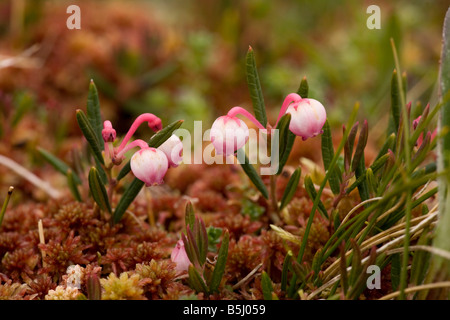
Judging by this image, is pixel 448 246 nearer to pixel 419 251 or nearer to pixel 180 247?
pixel 419 251

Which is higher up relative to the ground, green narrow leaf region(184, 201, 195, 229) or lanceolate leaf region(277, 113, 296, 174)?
lanceolate leaf region(277, 113, 296, 174)

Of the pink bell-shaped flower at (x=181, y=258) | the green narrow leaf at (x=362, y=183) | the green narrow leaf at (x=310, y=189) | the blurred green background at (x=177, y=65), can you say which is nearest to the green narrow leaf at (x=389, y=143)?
the green narrow leaf at (x=362, y=183)

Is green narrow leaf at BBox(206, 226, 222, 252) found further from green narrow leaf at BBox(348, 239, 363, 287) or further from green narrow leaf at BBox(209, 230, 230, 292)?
green narrow leaf at BBox(348, 239, 363, 287)

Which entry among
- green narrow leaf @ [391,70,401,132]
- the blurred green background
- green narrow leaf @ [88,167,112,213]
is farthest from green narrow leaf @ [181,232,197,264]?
the blurred green background

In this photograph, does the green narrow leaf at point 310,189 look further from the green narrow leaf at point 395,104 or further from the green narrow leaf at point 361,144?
the green narrow leaf at point 395,104

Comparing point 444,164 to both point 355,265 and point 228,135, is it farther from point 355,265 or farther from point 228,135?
point 228,135

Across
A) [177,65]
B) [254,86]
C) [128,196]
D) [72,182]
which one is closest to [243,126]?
[254,86]
